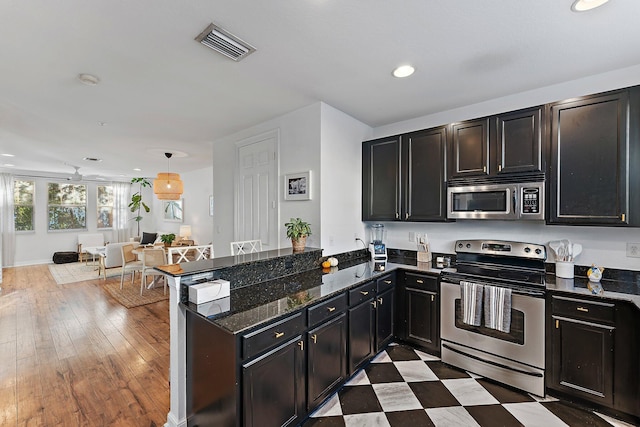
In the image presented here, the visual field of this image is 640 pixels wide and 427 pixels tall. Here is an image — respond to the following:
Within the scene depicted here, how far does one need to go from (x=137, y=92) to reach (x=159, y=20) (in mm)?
1277

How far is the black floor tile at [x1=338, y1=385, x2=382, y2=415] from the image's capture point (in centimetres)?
203

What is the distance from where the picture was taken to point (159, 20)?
5.37ft

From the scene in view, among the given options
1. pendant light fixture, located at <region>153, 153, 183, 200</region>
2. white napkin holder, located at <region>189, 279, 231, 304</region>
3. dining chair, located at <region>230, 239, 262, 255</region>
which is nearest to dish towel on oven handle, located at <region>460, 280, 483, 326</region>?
white napkin holder, located at <region>189, 279, 231, 304</region>

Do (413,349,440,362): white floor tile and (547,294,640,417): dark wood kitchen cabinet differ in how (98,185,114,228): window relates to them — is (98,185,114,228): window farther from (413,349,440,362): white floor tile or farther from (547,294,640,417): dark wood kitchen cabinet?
(547,294,640,417): dark wood kitchen cabinet

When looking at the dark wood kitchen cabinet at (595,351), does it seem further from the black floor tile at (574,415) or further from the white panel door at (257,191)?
the white panel door at (257,191)

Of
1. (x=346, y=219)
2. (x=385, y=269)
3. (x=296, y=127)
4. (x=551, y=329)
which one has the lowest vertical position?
(x=551, y=329)

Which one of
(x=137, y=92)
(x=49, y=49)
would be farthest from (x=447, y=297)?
(x=49, y=49)

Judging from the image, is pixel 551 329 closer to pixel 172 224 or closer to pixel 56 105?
pixel 56 105

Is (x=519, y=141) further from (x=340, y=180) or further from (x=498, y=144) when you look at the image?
(x=340, y=180)

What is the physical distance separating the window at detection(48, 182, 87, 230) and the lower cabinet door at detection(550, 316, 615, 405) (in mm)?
11020

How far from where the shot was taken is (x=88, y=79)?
7.68 ft

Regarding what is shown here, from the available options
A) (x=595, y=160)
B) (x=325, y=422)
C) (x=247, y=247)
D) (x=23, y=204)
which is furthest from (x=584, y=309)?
(x=23, y=204)

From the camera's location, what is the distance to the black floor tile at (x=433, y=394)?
210cm

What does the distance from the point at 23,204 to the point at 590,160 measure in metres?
11.4
